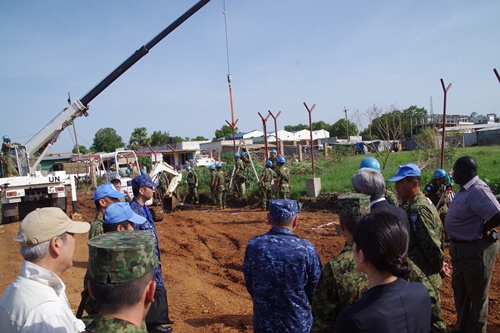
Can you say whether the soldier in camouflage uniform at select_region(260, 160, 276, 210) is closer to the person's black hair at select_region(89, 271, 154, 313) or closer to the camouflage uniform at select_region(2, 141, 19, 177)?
the camouflage uniform at select_region(2, 141, 19, 177)

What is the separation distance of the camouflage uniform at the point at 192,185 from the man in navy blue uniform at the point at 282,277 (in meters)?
13.8

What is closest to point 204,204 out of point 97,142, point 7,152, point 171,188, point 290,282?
point 171,188

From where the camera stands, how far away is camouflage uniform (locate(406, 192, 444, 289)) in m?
2.95

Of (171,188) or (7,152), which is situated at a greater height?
(7,152)

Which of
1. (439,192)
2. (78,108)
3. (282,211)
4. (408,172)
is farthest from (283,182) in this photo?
(282,211)

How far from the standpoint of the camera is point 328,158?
75.2 ft

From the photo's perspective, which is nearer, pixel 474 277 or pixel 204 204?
pixel 474 277

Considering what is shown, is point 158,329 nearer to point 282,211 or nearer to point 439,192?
point 282,211

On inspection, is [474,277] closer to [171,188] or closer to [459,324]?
[459,324]

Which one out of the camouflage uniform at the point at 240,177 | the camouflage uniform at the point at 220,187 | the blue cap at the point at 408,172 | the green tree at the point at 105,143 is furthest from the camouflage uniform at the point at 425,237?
the green tree at the point at 105,143

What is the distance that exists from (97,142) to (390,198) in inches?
2848

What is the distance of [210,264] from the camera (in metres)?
7.28

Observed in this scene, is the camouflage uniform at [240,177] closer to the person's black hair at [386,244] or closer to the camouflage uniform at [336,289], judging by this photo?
the camouflage uniform at [336,289]

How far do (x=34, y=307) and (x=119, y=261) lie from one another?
0.62 m
